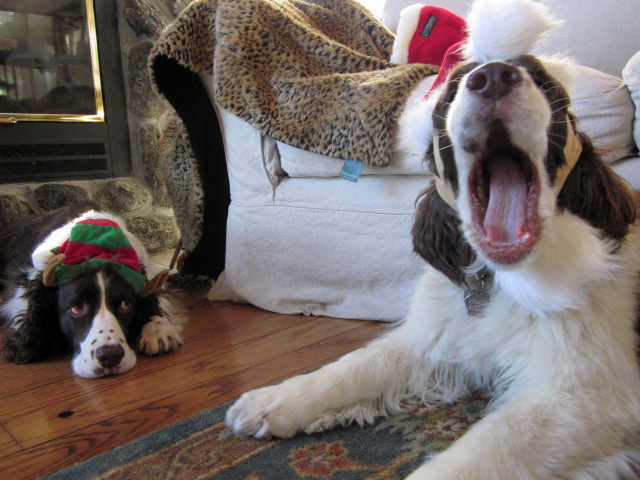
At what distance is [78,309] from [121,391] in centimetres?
39

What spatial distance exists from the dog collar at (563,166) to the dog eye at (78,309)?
132cm

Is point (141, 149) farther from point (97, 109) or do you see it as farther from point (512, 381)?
point (512, 381)

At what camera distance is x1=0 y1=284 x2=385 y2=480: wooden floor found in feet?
4.42

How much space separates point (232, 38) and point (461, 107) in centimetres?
148

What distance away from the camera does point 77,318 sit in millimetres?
1860

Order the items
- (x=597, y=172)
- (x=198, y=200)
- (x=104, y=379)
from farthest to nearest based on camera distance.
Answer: (x=198, y=200) → (x=104, y=379) → (x=597, y=172)

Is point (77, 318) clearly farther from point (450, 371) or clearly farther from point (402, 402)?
point (450, 371)

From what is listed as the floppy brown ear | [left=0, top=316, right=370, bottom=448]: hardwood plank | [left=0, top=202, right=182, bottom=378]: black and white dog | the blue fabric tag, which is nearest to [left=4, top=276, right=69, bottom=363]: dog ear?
[left=0, top=202, right=182, bottom=378]: black and white dog

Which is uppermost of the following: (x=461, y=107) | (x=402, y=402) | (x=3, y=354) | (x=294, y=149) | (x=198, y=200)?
(x=461, y=107)

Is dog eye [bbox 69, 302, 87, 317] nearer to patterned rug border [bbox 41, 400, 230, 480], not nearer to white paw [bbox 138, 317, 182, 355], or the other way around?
white paw [bbox 138, 317, 182, 355]

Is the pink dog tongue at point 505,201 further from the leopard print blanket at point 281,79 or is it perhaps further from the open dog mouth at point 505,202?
the leopard print blanket at point 281,79

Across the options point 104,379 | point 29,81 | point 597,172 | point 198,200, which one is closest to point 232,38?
point 198,200

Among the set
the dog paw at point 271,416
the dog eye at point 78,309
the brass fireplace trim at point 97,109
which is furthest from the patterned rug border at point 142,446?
the brass fireplace trim at point 97,109

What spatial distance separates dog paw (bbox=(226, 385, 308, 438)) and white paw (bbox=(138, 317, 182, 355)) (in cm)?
74
